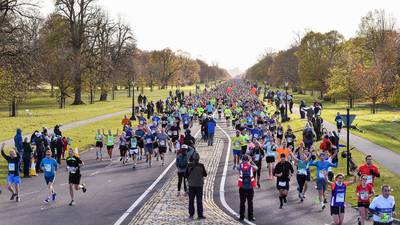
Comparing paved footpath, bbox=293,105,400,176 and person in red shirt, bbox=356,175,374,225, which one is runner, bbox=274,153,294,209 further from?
paved footpath, bbox=293,105,400,176

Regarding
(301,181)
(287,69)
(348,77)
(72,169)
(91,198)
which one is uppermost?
(287,69)

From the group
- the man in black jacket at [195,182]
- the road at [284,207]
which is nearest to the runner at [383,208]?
the road at [284,207]

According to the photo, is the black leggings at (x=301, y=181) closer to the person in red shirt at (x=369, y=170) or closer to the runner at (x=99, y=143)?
the person in red shirt at (x=369, y=170)

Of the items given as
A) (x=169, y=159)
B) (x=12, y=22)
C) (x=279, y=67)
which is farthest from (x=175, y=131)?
(x=279, y=67)

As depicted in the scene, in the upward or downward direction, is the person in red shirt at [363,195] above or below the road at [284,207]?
above

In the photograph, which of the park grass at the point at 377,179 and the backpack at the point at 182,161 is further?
the park grass at the point at 377,179

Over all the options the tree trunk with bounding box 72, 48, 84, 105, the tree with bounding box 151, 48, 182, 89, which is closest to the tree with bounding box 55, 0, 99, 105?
the tree trunk with bounding box 72, 48, 84, 105

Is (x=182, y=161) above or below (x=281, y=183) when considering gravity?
above

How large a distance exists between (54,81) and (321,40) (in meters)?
49.4

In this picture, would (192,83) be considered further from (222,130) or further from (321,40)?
(222,130)

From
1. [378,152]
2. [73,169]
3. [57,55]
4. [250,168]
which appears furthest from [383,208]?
[57,55]

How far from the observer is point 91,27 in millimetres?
67188

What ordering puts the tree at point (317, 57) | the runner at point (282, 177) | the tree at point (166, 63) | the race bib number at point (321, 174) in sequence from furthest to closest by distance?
the tree at point (166, 63) < the tree at point (317, 57) < the runner at point (282, 177) < the race bib number at point (321, 174)

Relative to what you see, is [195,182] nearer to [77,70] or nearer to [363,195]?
[363,195]
